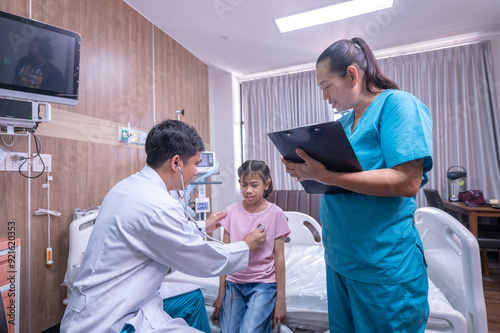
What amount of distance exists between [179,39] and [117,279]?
122 inches

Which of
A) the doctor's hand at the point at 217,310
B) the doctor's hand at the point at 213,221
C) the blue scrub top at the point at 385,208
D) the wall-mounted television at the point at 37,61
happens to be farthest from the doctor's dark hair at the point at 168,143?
the wall-mounted television at the point at 37,61

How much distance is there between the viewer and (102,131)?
7.54ft

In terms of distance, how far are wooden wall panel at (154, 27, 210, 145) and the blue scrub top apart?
8.54 feet

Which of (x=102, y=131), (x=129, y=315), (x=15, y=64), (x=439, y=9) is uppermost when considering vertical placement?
(x=439, y=9)

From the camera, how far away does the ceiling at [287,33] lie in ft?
8.71

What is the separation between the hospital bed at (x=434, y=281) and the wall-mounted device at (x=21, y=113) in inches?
26.8

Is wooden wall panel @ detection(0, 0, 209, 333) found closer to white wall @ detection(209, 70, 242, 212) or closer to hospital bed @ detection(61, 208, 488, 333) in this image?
hospital bed @ detection(61, 208, 488, 333)

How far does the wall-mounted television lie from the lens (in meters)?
1.50

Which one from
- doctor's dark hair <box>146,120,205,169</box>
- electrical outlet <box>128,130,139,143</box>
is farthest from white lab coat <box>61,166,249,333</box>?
electrical outlet <box>128,130,139,143</box>

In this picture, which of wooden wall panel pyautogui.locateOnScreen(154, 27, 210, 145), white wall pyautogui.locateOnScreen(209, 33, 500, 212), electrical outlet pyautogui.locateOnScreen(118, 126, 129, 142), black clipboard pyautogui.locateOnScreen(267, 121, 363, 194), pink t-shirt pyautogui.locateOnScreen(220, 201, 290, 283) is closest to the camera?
black clipboard pyautogui.locateOnScreen(267, 121, 363, 194)

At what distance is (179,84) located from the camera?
3.42 metres

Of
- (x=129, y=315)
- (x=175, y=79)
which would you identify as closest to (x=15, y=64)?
(x=129, y=315)

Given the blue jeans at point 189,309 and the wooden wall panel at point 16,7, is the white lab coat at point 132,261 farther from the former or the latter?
the wooden wall panel at point 16,7

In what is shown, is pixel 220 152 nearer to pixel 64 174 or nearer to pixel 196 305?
pixel 64 174
